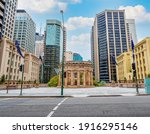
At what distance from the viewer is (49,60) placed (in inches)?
5364

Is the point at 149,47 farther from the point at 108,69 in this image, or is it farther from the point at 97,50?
the point at 97,50

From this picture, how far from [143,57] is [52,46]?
89753 millimetres

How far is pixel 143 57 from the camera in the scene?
7050cm

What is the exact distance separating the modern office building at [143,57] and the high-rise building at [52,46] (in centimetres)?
7533

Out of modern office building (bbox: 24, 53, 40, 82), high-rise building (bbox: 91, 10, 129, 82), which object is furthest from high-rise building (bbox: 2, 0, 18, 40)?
high-rise building (bbox: 91, 10, 129, 82)

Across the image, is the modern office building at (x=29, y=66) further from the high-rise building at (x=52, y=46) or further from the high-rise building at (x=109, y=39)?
the high-rise building at (x=109, y=39)

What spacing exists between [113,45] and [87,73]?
313 feet

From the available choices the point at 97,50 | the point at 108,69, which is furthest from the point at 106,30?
the point at 108,69

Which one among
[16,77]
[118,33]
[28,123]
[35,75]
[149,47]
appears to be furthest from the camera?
[118,33]

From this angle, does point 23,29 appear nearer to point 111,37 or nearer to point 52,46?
point 52,46

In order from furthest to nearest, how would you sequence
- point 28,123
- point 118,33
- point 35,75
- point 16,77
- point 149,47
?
point 118,33
point 35,75
point 16,77
point 149,47
point 28,123

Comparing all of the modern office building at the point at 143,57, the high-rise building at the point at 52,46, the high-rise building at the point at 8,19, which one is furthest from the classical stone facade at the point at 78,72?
the high-rise building at the point at 52,46

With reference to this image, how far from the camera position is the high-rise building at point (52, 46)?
445 ft

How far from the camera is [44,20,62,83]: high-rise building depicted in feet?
445
